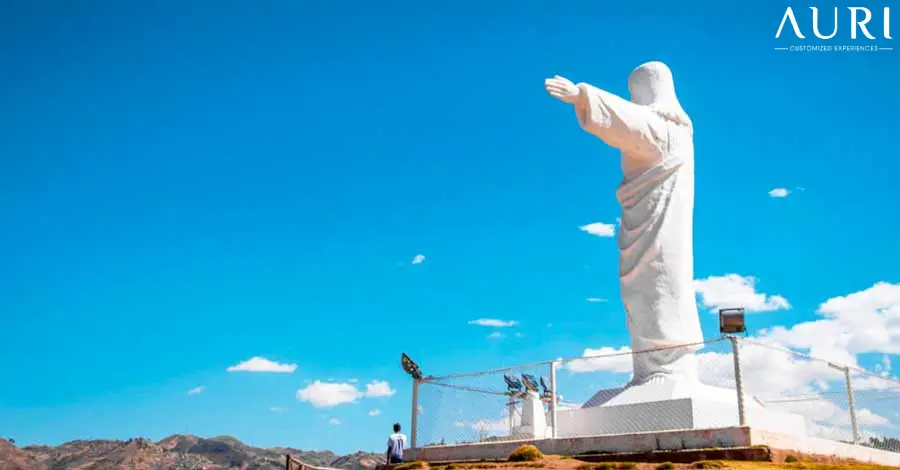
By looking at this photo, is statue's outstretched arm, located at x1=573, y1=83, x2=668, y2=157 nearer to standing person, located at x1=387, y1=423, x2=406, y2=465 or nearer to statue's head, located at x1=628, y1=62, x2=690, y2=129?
statue's head, located at x1=628, y1=62, x2=690, y2=129

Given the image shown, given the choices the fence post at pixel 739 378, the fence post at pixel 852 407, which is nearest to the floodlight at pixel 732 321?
the fence post at pixel 739 378

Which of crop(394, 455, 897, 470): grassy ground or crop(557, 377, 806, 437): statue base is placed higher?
crop(557, 377, 806, 437): statue base

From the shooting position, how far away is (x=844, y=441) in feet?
48.1

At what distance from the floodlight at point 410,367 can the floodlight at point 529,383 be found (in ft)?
6.65

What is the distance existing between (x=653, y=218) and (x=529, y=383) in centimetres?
391

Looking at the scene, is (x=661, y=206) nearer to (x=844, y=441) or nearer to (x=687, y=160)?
(x=687, y=160)

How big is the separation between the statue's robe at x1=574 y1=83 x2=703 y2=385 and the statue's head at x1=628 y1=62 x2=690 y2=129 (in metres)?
0.25

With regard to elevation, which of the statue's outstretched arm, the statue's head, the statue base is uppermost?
the statue's head

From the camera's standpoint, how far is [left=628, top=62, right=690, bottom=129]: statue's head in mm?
16719

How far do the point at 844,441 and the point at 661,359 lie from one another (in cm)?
340

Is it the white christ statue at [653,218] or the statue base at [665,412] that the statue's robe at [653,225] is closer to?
the white christ statue at [653,218]

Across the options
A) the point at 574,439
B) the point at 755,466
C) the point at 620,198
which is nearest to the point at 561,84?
the point at 620,198

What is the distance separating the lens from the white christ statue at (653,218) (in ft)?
50.3

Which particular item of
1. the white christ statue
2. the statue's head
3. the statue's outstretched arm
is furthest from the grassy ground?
the statue's head
